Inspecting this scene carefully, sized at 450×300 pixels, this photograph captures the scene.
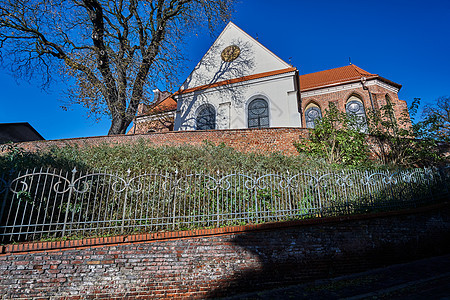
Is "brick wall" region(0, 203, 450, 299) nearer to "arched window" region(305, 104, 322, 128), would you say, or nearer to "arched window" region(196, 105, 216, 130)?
"arched window" region(196, 105, 216, 130)

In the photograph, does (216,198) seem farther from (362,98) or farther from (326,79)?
(326,79)

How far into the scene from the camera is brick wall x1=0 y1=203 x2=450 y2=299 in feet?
14.1

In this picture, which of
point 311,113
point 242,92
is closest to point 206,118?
point 242,92

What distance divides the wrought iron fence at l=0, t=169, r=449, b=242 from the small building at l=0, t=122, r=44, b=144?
16608 millimetres

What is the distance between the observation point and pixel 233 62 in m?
18.8

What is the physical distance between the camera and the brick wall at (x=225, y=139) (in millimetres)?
11672

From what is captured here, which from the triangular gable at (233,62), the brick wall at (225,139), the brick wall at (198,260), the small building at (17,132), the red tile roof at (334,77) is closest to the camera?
the brick wall at (198,260)

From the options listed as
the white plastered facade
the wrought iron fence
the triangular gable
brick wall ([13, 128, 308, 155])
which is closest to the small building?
brick wall ([13, 128, 308, 155])

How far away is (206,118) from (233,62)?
4.69 metres

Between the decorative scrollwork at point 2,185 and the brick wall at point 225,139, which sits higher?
the brick wall at point 225,139

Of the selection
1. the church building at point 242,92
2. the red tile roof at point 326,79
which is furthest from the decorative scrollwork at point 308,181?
the red tile roof at point 326,79

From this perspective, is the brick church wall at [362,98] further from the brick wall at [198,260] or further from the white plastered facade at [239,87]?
the brick wall at [198,260]

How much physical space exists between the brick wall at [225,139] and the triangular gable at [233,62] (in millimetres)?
7307

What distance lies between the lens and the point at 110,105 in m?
14.1
